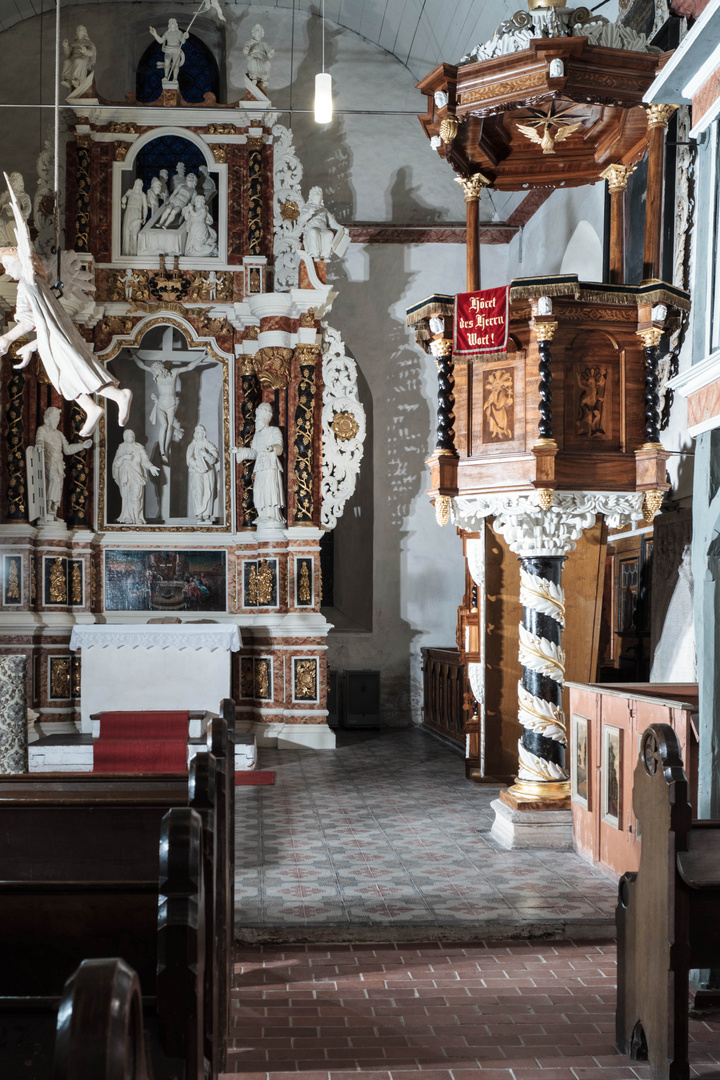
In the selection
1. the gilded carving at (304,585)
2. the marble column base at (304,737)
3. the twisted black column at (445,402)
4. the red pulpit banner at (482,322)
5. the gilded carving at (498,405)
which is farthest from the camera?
the gilded carving at (304,585)

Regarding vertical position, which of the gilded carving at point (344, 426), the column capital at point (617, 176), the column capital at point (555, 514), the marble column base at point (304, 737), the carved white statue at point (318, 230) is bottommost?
the marble column base at point (304, 737)

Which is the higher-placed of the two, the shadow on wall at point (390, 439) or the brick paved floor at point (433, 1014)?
the shadow on wall at point (390, 439)

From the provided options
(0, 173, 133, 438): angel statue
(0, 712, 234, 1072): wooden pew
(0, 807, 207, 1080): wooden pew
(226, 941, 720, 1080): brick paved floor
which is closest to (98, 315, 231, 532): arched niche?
(0, 173, 133, 438): angel statue

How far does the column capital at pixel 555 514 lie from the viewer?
21.3 feet

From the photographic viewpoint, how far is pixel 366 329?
43.9 ft

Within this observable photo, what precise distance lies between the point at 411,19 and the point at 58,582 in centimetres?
769

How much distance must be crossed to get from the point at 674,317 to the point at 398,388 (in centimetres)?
702

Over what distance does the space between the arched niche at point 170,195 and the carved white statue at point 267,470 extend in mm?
1827

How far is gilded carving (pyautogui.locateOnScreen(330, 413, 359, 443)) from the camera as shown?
11328 mm

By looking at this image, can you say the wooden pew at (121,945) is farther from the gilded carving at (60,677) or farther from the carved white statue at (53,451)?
the carved white statue at (53,451)

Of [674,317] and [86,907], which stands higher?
[674,317]

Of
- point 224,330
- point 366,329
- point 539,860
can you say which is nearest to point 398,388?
point 366,329

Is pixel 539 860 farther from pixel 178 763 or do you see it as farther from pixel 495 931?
pixel 178 763

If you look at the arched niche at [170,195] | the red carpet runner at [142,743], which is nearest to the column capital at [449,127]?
the red carpet runner at [142,743]
